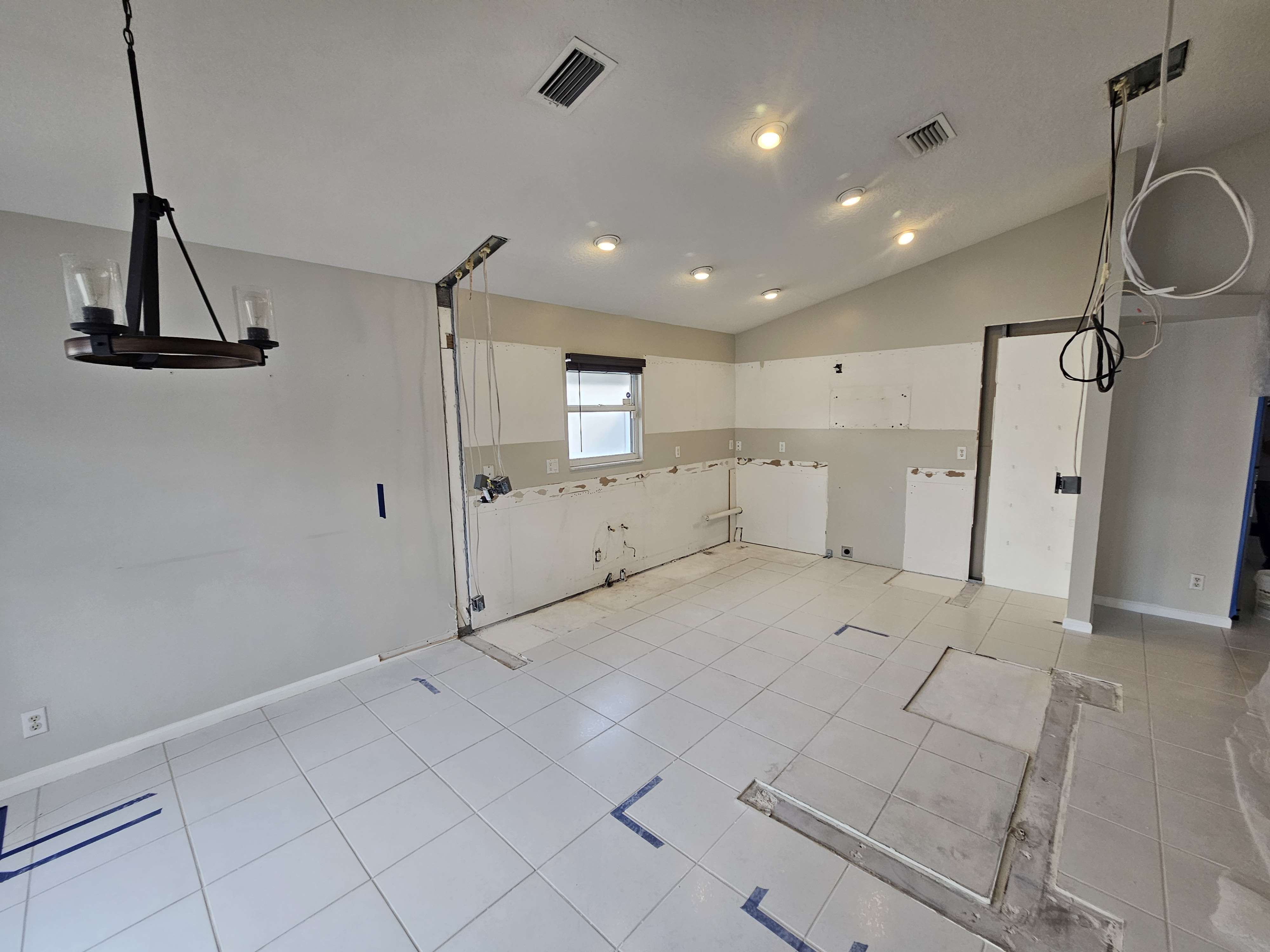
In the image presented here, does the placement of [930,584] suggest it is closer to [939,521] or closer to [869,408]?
[939,521]

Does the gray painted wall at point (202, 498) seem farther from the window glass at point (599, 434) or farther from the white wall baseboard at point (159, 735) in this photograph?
the window glass at point (599, 434)

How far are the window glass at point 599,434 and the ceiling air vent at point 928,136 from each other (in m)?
2.94

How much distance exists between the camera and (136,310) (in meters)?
1.19

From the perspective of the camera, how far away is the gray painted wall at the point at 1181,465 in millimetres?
3311

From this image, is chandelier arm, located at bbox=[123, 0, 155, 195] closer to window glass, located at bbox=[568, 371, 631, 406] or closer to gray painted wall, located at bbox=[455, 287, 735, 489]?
gray painted wall, located at bbox=[455, 287, 735, 489]

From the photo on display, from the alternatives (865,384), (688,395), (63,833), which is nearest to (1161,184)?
(865,384)

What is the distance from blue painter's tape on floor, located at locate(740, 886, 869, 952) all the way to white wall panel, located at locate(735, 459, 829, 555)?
4136mm

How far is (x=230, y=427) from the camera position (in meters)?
2.57

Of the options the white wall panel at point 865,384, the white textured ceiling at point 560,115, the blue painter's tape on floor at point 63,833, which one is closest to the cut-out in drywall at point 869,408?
the white wall panel at point 865,384

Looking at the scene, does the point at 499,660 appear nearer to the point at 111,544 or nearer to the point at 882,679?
the point at 111,544

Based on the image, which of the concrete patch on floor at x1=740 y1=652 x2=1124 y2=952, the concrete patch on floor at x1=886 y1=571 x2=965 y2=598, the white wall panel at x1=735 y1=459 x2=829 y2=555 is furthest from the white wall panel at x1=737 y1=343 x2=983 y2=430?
the concrete patch on floor at x1=740 y1=652 x2=1124 y2=952

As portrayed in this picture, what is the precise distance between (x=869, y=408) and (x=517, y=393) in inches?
135

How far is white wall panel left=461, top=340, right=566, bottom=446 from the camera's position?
355cm

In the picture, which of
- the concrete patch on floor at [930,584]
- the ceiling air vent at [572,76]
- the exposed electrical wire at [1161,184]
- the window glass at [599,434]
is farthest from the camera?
the window glass at [599,434]
